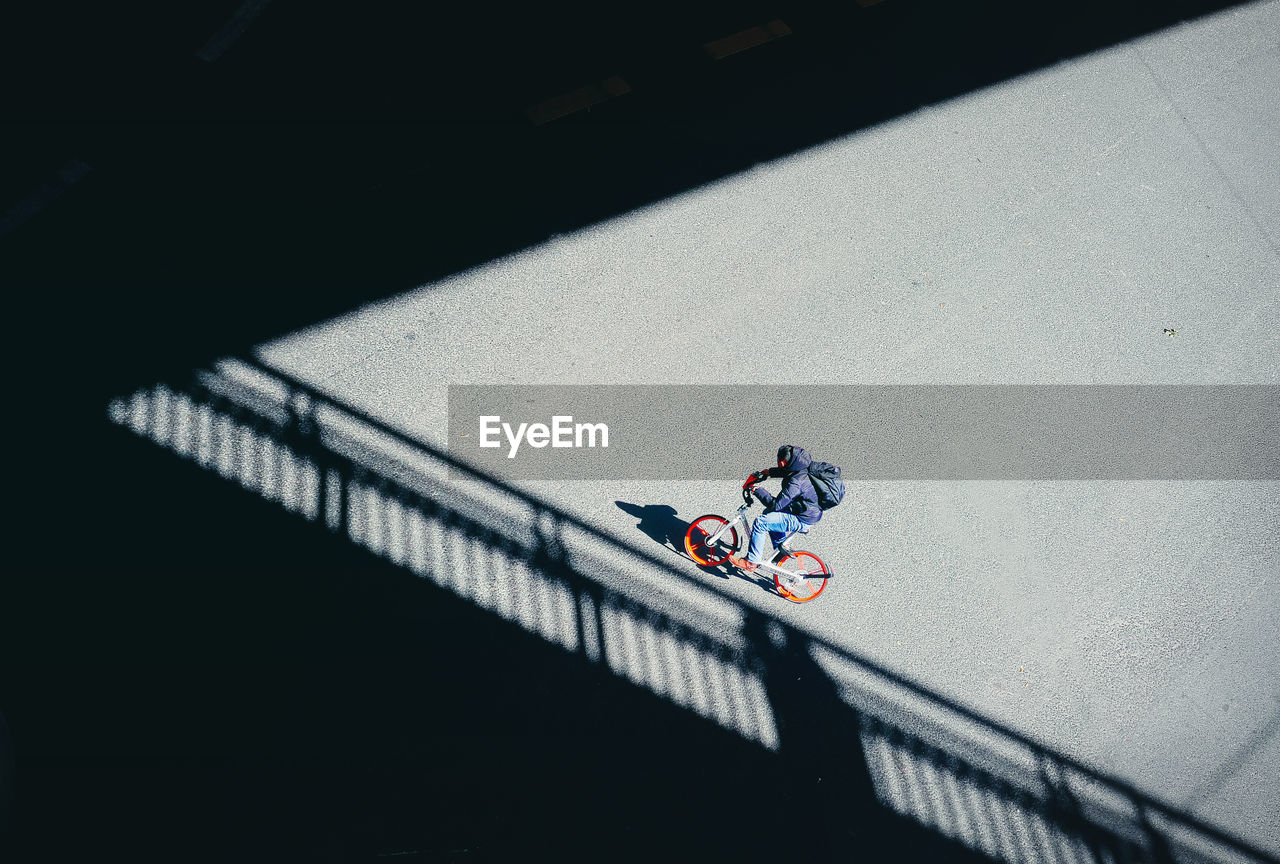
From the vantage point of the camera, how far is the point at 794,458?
636cm

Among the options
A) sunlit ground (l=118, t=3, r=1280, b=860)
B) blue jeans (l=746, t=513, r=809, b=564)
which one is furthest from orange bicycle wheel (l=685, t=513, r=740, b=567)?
blue jeans (l=746, t=513, r=809, b=564)

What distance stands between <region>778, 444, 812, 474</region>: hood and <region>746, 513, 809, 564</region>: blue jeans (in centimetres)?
45

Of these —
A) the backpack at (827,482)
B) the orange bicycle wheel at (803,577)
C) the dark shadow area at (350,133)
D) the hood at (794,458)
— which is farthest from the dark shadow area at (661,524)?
the dark shadow area at (350,133)

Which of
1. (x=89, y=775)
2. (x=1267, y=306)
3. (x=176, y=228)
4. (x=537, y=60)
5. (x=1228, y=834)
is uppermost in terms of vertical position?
(x=537, y=60)

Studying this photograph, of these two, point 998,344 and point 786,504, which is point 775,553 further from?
point 998,344

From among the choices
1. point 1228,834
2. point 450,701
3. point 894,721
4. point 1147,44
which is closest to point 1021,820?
point 894,721

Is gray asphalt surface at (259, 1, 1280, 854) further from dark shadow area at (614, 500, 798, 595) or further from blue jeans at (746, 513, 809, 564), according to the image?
blue jeans at (746, 513, 809, 564)

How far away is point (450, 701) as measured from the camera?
21.0ft

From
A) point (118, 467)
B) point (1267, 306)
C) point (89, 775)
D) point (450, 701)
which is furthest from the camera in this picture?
point (1267, 306)

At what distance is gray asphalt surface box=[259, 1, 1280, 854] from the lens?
23.1ft

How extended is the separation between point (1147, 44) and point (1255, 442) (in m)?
5.83

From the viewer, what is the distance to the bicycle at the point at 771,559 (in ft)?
22.9

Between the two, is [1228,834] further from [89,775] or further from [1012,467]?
[89,775]

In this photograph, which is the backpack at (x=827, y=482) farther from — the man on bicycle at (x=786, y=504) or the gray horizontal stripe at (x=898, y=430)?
the gray horizontal stripe at (x=898, y=430)
